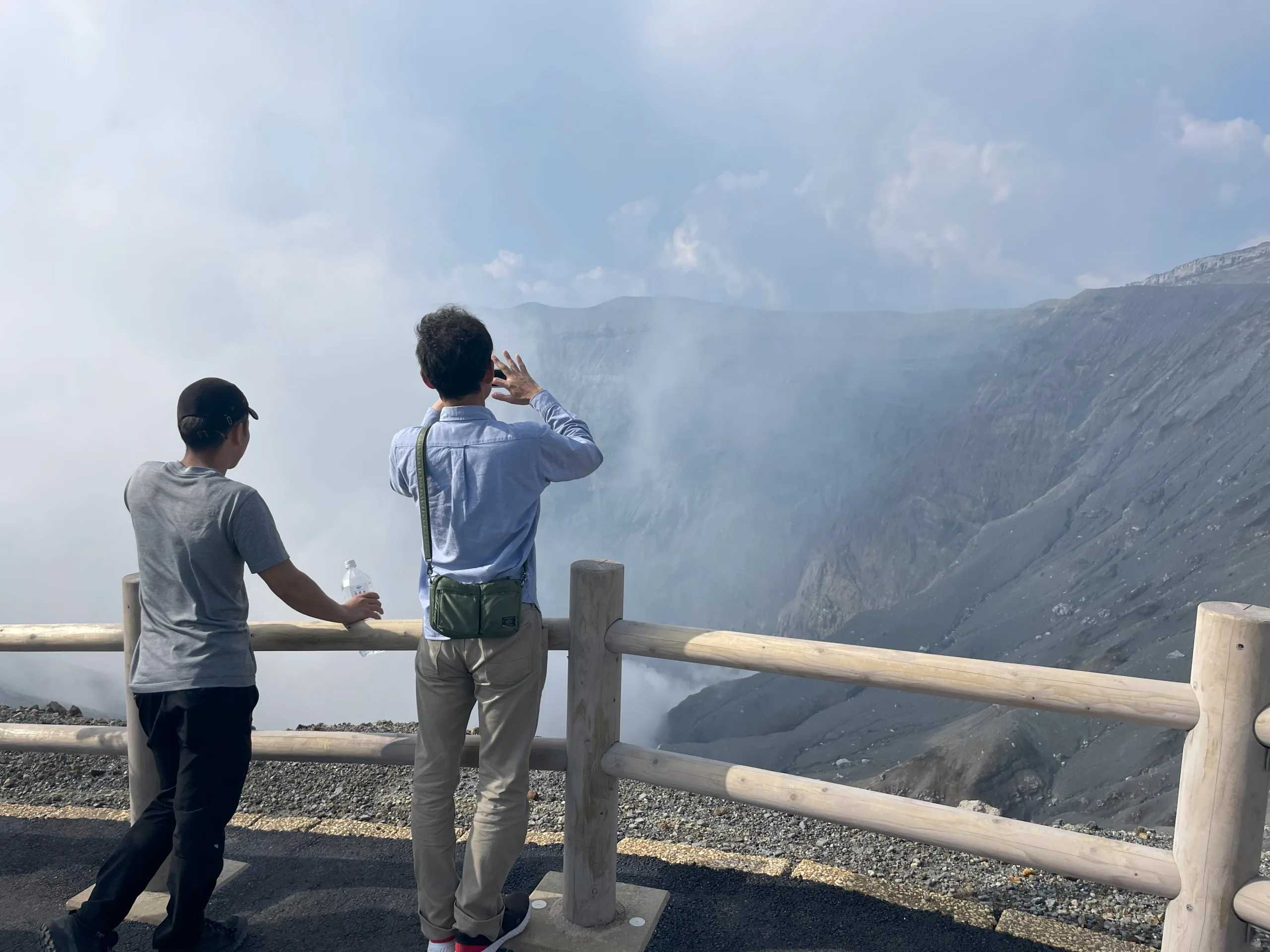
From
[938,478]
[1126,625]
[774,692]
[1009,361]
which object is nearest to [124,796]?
[1126,625]

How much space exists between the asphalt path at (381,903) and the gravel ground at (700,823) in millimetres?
434

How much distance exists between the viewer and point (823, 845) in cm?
437

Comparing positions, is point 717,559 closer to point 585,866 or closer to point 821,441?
point 821,441

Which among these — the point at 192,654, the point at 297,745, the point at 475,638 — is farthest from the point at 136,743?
the point at 475,638

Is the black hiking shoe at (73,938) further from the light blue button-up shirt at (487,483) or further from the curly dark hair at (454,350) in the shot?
the curly dark hair at (454,350)

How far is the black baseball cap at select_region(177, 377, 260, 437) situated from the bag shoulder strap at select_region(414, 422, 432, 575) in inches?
23.3

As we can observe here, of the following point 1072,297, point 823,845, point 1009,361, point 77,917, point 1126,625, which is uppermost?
point 1072,297

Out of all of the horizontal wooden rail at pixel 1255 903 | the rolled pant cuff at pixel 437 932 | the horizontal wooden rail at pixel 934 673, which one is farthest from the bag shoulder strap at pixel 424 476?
the horizontal wooden rail at pixel 1255 903

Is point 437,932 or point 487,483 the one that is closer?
point 487,483

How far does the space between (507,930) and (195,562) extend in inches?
63.5

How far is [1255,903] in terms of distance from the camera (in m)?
2.34

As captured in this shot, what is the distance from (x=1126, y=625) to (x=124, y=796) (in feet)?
67.7

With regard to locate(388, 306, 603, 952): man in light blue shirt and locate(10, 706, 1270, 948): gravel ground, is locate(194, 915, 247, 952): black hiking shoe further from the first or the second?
locate(10, 706, 1270, 948): gravel ground

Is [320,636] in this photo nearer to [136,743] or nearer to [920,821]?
[136,743]
